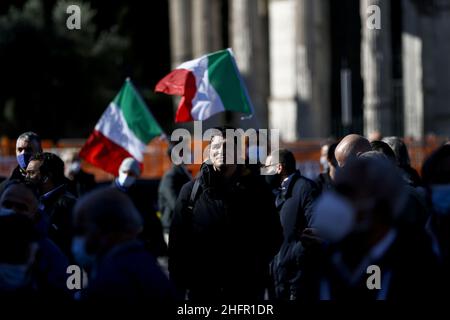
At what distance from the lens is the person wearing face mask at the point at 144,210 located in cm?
823

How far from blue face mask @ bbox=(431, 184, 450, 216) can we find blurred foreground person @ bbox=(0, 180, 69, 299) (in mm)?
1890

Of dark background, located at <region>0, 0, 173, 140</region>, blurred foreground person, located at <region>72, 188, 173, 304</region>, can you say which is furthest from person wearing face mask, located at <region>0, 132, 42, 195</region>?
dark background, located at <region>0, 0, 173, 140</region>

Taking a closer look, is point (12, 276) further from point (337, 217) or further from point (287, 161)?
point (287, 161)

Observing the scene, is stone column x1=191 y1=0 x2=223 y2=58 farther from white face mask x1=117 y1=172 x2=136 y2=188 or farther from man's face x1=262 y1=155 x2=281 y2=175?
man's face x1=262 y1=155 x2=281 y2=175

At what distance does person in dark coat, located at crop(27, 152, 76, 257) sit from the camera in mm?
6484

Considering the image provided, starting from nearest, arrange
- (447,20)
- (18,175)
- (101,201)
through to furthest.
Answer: (101,201) → (18,175) → (447,20)

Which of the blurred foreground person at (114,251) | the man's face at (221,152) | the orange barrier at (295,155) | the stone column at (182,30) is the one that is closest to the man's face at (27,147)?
the man's face at (221,152)

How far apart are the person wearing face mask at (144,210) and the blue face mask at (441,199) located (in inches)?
136

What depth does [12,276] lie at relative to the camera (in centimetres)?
434

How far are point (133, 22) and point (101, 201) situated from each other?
33.7 meters

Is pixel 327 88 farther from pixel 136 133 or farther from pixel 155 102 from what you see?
pixel 136 133

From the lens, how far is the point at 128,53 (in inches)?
1375

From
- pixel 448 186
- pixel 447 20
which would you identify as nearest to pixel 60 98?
pixel 447 20

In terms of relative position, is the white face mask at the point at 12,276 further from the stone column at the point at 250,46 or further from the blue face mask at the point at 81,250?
the stone column at the point at 250,46
